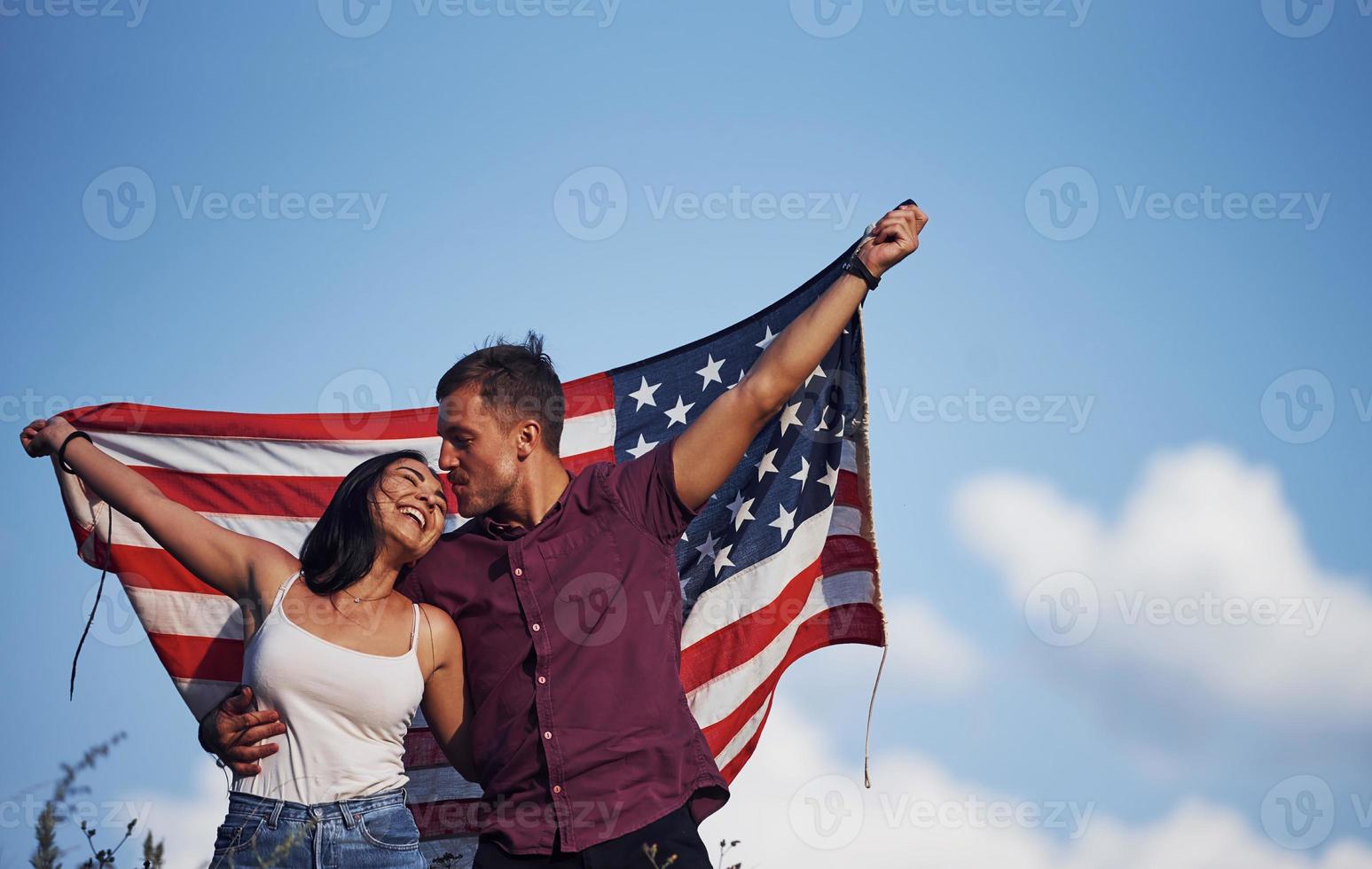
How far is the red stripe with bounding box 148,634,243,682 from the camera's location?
227 inches

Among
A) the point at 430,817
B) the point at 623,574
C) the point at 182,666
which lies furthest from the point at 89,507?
the point at 623,574

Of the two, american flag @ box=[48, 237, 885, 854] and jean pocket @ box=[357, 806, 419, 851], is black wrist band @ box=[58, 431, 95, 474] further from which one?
jean pocket @ box=[357, 806, 419, 851]

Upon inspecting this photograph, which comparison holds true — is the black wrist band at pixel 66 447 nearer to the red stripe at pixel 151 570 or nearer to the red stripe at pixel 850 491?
the red stripe at pixel 151 570

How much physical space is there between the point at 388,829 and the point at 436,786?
67.2 inches

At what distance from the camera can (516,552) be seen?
14.3ft

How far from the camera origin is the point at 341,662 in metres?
4.17

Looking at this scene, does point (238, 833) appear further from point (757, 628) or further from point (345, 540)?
point (757, 628)

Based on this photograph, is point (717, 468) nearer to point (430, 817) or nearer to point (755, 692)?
Answer: point (755, 692)

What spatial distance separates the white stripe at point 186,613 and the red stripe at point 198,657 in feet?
0.11

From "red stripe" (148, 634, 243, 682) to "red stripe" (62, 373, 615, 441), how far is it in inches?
41.7

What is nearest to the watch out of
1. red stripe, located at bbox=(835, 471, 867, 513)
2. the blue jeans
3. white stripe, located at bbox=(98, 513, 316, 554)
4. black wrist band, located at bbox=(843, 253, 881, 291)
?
black wrist band, located at bbox=(843, 253, 881, 291)

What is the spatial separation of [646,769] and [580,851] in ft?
1.13

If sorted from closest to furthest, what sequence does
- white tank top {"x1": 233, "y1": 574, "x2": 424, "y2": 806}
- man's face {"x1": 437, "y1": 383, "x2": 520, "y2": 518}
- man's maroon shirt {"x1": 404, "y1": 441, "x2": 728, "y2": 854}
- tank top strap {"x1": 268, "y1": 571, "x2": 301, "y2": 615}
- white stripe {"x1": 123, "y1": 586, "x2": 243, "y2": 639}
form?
man's maroon shirt {"x1": 404, "y1": 441, "x2": 728, "y2": 854}, white tank top {"x1": 233, "y1": 574, "x2": 424, "y2": 806}, tank top strap {"x1": 268, "y1": 571, "x2": 301, "y2": 615}, man's face {"x1": 437, "y1": 383, "x2": 520, "y2": 518}, white stripe {"x1": 123, "y1": 586, "x2": 243, "y2": 639}

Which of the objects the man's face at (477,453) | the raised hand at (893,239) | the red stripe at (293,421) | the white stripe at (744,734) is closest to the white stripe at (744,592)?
the white stripe at (744,734)
